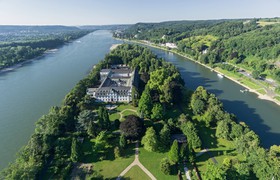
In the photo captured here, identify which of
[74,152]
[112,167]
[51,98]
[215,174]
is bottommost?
[112,167]

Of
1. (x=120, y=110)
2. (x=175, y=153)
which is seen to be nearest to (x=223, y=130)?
(x=175, y=153)

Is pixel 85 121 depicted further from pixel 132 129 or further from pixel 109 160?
pixel 109 160

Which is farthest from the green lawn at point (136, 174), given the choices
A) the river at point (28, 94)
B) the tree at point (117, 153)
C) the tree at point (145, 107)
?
the river at point (28, 94)

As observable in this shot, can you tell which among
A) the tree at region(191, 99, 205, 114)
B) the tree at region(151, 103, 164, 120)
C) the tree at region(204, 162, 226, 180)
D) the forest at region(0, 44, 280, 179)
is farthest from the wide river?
the tree at region(151, 103, 164, 120)

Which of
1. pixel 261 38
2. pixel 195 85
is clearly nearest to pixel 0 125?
pixel 195 85

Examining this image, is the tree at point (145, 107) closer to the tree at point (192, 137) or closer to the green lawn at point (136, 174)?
the tree at point (192, 137)

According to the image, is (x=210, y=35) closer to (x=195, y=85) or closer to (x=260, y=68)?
(x=260, y=68)

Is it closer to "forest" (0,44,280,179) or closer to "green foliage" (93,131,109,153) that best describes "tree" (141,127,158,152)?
"forest" (0,44,280,179)
